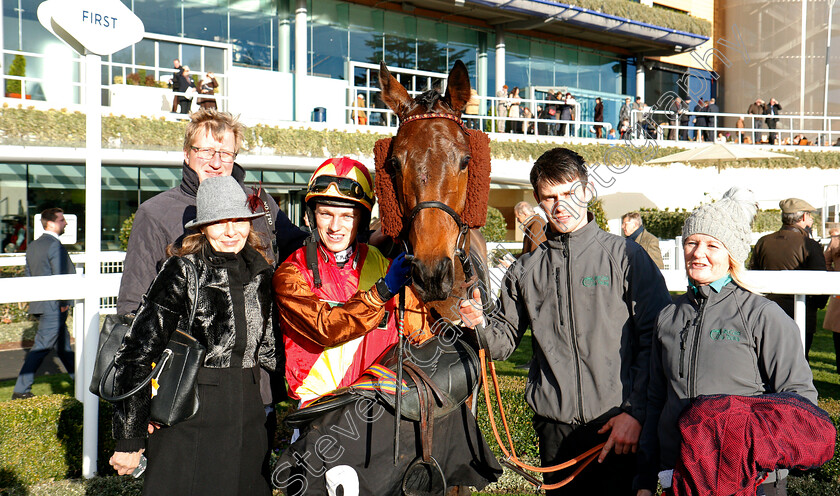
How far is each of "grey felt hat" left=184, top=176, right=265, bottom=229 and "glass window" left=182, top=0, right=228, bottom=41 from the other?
17.3 meters

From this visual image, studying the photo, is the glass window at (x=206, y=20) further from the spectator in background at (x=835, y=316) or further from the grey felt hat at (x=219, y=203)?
the grey felt hat at (x=219, y=203)

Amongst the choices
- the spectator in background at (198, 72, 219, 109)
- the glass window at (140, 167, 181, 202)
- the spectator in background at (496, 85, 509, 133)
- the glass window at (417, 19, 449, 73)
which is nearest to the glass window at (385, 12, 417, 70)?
the glass window at (417, 19, 449, 73)

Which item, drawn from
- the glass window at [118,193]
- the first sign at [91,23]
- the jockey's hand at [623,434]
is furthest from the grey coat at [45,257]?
the glass window at [118,193]

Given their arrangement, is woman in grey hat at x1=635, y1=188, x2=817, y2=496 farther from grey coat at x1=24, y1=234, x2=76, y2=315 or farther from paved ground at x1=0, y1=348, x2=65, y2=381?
grey coat at x1=24, y1=234, x2=76, y2=315

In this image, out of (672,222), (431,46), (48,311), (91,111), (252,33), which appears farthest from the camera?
(431,46)

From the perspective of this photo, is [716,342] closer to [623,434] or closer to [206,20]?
[623,434]

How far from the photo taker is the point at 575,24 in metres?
24.0

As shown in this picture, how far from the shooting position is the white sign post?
3570mm

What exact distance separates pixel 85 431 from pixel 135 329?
6.34 ft

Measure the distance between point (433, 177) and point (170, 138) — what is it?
40.0 ft

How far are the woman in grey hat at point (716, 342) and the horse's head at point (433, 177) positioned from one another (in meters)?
0.75

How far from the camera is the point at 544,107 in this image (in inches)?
843

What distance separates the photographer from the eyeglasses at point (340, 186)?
2.21m

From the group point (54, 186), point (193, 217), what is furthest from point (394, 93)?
point (54, 186)
